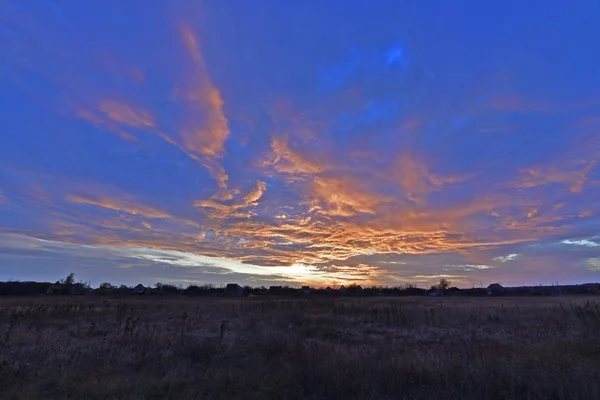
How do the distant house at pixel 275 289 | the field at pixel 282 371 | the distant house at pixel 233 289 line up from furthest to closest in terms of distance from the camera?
the distant house at pixel 275 289 → the distant house at pixel 233 289 → the field at pixel 282 371

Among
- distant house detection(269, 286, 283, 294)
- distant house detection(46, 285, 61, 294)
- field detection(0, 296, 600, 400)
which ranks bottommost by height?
field detection(0, 296, 600, 400)

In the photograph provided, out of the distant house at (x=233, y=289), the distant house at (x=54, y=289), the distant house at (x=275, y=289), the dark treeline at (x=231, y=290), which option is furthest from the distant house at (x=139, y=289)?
the distant house at (x=275, y=289)

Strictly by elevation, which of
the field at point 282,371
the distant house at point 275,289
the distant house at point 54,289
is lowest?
the field at point 282,371

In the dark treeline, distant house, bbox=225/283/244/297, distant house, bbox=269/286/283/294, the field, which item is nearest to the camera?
the field

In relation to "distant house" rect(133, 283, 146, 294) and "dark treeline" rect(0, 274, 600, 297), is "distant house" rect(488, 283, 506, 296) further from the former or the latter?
"distant house" rect(133, 283, 146, 294)

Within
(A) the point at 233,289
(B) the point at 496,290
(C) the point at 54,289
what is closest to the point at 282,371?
(C) the point at 54,289

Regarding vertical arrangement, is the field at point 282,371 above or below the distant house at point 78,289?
below

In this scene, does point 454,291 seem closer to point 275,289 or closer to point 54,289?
point 275,289

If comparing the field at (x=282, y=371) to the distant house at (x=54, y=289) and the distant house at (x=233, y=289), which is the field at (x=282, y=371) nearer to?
the distant house at (x=54, y=289)

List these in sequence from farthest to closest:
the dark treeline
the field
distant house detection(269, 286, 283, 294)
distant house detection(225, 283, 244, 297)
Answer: distant house detection(269, 286, 283, 294), distant house detection(225, 283, 244, 297), the dark treeline, the field

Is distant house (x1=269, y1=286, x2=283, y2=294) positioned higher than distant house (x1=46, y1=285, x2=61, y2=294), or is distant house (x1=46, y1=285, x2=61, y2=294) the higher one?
distant house (x1=269, y1=286, x2=283, y2=294)

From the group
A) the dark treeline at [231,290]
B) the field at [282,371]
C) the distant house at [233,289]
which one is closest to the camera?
the field at [282,371]

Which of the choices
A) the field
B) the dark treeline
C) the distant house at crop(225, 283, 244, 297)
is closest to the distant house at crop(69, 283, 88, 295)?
the dark treeline

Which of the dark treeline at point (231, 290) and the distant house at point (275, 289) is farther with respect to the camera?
the distant house at point (275, 289)
